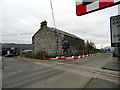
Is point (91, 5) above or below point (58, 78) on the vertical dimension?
above

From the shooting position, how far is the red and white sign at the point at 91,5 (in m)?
1.77

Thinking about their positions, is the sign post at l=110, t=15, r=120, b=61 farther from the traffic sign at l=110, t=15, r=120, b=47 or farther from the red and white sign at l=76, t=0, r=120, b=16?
the red and white sign at l=76, t=0, r=120, b=16

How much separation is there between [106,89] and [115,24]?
327 cm

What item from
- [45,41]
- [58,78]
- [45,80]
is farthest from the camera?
[45,41]

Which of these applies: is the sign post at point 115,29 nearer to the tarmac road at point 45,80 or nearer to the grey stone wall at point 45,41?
the tarmac road at point 45,80

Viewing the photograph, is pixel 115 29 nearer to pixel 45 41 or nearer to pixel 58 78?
pixel 58 78

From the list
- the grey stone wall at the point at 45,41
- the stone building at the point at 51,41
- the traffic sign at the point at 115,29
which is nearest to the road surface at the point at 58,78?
the traffic sign at the point at 115,29

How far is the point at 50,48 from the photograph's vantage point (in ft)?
87.3

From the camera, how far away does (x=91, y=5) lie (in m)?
2.01

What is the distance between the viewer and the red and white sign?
1.77 metres

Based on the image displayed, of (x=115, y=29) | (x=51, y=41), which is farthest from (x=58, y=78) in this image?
(x=51, y=41)

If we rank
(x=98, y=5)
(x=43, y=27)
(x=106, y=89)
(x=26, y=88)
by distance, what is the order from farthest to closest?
1. (x=43, y=27)
2. (x=26, y=88)
3. (x=106, y=89)
4. (x=98, y=5)

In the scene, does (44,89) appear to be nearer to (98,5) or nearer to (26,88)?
(26,88)

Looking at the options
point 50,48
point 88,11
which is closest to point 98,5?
point 88,11
